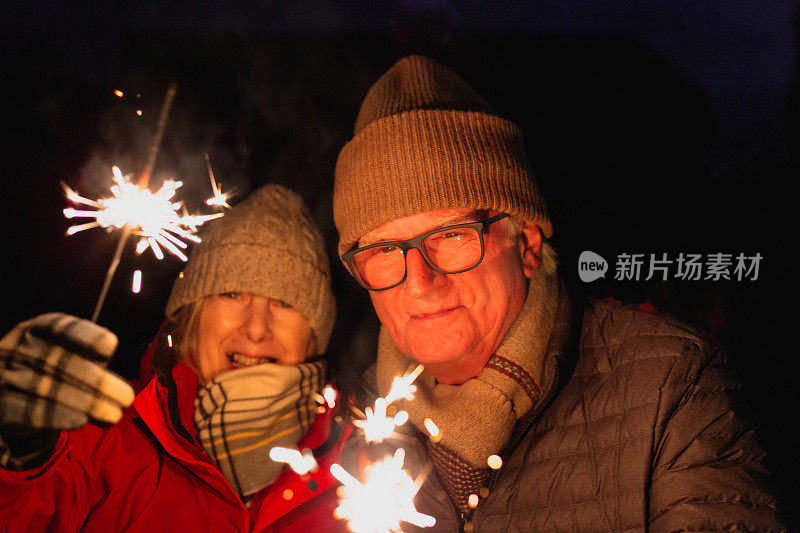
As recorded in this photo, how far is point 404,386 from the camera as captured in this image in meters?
2.21

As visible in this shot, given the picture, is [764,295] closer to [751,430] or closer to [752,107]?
[752,107]

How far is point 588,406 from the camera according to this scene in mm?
1802

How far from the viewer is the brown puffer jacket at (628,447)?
150 centimetres

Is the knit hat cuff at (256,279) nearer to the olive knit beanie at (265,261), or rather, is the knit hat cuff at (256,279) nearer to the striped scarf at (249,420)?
the olive knit beanie at (265,261)

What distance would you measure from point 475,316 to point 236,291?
51.0 inches

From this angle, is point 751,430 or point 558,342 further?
point 558,342

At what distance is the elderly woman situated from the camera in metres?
1.42

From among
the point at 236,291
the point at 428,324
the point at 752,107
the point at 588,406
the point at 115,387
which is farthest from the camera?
the point at 752,107

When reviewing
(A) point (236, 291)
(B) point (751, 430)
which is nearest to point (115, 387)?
(A) point (236, 291)

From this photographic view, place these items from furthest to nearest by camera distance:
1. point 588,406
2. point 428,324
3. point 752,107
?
point 752,107, point 428,324, point 588,406

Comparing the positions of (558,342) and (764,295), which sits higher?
(764,295)

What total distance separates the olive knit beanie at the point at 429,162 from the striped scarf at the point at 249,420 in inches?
31.7

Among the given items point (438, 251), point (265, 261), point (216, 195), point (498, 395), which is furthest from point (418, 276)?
point (216, 195)

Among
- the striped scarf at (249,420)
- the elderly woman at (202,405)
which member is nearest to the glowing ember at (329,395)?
the elderly woman at (202,405)
